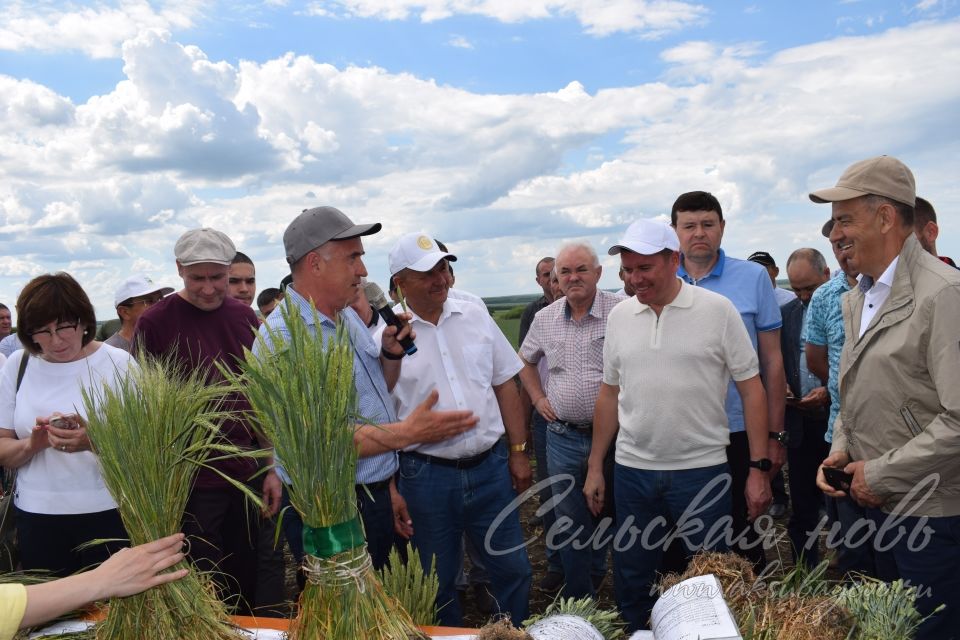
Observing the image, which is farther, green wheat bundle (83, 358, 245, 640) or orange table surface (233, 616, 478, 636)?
orange table surface (233, 616, 478, 636)

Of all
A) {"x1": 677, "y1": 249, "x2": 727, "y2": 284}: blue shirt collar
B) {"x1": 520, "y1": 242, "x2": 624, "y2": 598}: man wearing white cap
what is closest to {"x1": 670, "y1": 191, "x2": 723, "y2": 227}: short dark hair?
{"x1": 677, "y1": 249, "x2": 727, "y2": 284}: blue shirt collar

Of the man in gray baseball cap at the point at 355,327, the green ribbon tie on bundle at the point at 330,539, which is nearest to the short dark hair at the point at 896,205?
the man in gray baseball cap at the point at 355,327

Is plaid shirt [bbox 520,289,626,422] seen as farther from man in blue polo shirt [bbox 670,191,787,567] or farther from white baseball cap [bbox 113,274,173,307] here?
white baseball cap [bbox 113,274,173,307]

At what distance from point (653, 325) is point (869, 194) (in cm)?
113

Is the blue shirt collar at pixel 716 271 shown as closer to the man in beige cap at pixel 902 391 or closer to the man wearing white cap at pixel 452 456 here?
the man in beige cap at pixel 902 391

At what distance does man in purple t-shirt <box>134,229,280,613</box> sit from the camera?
3.52 m

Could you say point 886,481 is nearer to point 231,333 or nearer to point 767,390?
point 767,390

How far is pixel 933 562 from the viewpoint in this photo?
2.49 metres

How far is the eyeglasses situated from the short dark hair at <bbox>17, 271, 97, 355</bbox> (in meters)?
0.02

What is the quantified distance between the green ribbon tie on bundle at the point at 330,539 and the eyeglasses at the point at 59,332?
2117 mm

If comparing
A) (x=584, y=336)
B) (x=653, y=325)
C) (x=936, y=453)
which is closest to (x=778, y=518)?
(x=584, y=336)

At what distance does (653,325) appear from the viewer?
136 inches

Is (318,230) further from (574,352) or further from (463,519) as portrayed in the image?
(574,352)

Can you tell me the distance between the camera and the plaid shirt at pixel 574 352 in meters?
4.22
